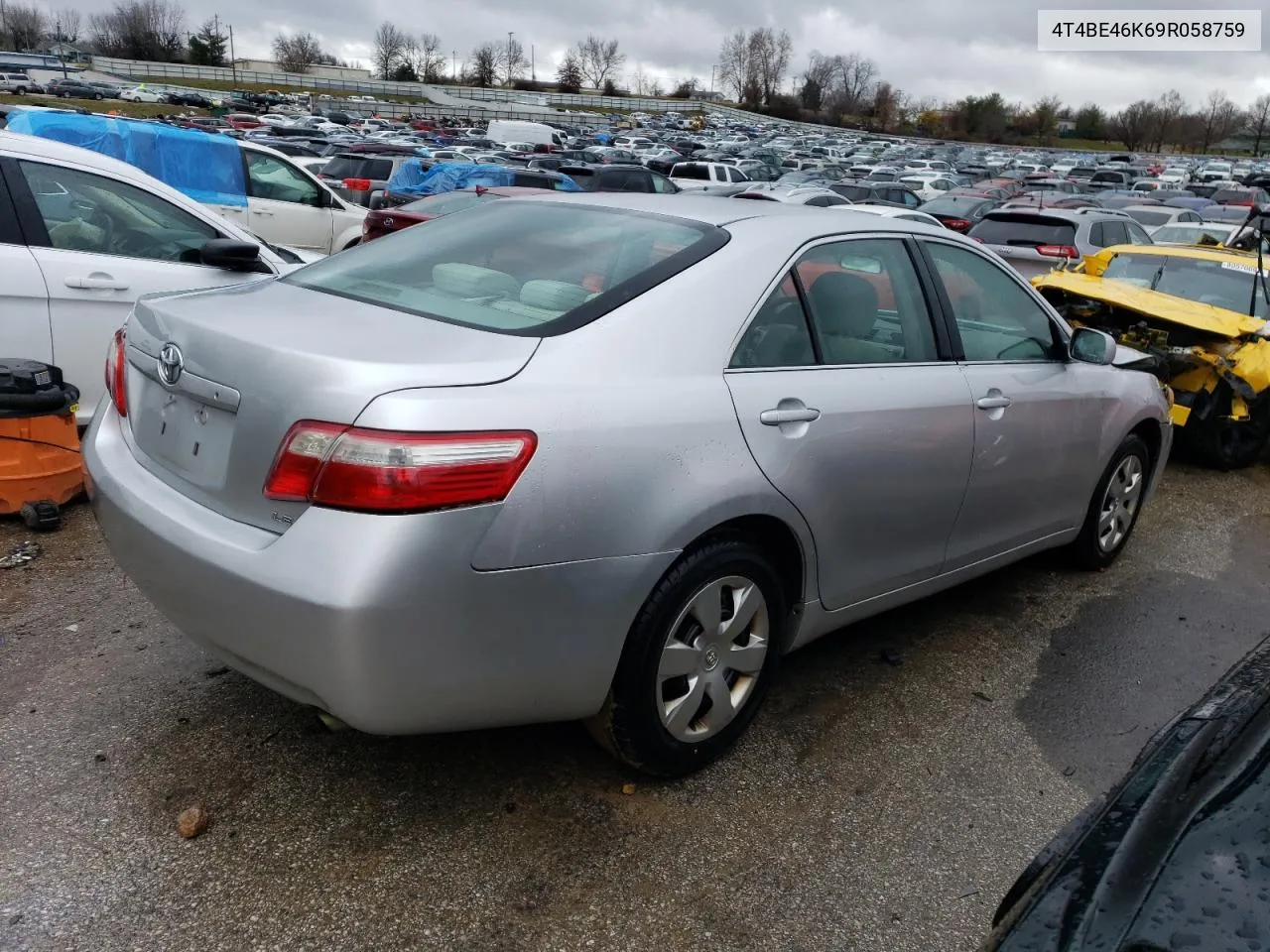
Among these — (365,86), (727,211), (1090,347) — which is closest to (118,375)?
(727,211)

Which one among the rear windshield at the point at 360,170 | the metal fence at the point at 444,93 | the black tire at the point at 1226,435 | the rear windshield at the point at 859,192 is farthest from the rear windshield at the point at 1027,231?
the metal fence at the point at 444,93

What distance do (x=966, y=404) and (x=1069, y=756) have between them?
1201 millimetres

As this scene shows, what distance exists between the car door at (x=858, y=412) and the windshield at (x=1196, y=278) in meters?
5.25

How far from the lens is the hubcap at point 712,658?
8.91 feet

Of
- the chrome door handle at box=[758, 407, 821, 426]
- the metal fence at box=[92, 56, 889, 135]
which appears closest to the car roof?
the chrome door handle at box=[758, 407, 821, 426]

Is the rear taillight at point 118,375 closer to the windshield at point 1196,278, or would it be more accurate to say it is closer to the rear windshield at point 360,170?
the windshield at point 1196,278

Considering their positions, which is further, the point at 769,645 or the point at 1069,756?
the point at 1069,756

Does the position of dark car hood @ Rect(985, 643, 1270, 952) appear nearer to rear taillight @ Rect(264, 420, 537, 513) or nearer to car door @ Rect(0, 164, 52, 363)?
rear taillight @ Rect(264, 420, 537, 513)

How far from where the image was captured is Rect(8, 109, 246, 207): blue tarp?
11305 millimetres

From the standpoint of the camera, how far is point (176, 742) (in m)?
2.95

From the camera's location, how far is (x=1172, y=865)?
1.53 meters

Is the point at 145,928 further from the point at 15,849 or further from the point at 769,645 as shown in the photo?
the point at 769,645

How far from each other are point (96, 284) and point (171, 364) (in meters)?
2.71

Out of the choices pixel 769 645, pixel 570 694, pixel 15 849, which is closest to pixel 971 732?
pixel 769 645
